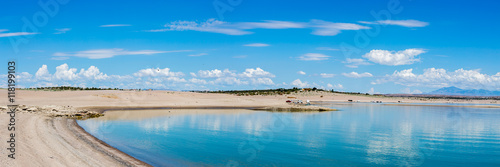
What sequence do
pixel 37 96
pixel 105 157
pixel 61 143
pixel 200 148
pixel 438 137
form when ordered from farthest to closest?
1. pixel 37 96
2. pixel 438 137
3. pixel 200 148
4. pixel 61 143
5. pixel 105 157

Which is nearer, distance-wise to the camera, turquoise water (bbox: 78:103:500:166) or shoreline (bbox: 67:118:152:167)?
shoreline (bbox: 67:118:152:167)

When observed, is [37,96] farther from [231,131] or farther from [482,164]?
[482,164]

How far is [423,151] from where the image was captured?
72.2ft

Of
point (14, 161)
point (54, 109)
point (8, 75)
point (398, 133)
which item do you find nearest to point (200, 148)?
point (14, 161)

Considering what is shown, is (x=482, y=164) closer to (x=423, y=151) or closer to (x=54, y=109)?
(x=423, y=151)

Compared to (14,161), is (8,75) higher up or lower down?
higher up

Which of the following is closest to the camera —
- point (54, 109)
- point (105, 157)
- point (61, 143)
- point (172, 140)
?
point (105, 157)

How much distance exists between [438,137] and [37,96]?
66560 mm

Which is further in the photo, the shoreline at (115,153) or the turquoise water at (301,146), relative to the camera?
the turquoise water at (301,146)

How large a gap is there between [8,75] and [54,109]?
22.0 m

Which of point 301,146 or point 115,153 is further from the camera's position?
point 301,146

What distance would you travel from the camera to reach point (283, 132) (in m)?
30.2

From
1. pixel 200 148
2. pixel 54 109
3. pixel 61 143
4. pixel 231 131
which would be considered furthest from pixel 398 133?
pixel 54 109

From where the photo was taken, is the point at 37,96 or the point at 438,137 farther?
the point at 37,96
